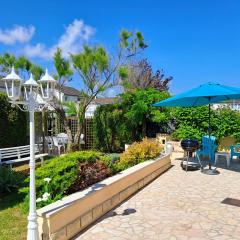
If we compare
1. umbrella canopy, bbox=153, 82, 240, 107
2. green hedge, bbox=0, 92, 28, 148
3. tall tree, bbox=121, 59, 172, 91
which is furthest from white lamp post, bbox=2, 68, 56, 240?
tall tree, bbox=121, 59, 172, 91

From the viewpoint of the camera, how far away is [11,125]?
1088 centimetres

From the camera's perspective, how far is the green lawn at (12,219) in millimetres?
4082

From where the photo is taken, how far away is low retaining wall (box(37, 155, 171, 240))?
144 inches

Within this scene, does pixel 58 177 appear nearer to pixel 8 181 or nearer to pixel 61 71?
pixel 8 181

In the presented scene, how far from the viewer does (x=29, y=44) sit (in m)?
14.6

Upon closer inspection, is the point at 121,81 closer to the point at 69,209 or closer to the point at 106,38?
the point at 106,38

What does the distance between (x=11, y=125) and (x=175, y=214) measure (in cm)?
802

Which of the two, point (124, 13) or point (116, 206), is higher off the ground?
point (124, 13)

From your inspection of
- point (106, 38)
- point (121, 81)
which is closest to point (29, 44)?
point (106, 38)

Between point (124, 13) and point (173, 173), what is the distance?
22.8 ft

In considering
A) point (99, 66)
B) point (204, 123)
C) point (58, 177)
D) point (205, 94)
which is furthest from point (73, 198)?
point (99, 66)

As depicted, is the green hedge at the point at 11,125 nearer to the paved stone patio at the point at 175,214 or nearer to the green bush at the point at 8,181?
the green bush at the point at 8,181

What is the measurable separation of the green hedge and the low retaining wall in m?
6.11

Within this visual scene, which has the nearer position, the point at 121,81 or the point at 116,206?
the point at 116,206
